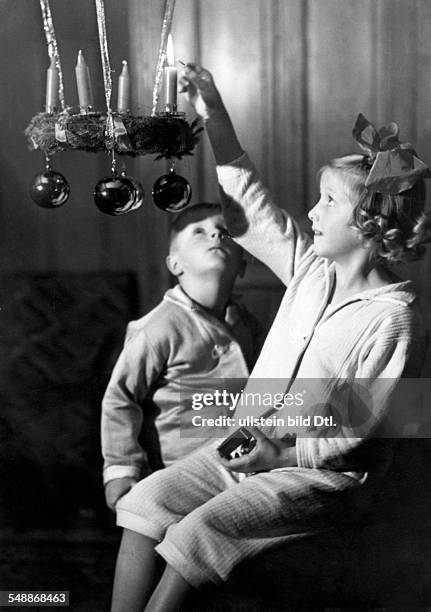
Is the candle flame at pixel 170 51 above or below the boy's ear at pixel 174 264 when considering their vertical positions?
above

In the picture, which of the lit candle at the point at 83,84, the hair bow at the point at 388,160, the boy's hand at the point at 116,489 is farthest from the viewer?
the boy's hand at the point at 116,489

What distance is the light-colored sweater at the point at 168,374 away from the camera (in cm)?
223

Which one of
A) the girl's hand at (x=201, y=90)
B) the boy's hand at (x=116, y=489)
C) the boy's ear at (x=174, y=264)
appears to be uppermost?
the girl's hand at (x=201, y=90)

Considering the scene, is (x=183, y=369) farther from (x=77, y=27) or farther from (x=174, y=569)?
(x=77, y=27)

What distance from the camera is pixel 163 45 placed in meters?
2.20

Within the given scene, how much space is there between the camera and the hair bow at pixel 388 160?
2.05 meters

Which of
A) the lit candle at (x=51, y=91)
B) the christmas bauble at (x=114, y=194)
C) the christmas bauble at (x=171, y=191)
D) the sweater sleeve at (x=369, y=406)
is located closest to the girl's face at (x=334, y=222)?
the sweater sleeve at (x=369, y=406)

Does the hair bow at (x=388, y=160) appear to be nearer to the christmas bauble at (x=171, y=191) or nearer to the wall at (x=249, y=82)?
the wall at (x=249, y=82)

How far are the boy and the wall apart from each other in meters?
0.06

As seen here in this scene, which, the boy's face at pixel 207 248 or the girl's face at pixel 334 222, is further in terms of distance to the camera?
the boy's face at pixel 207 248

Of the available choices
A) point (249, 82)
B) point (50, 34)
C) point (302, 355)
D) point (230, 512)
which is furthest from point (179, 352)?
point (50, 34)

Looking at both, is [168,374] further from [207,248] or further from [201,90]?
[201,90]

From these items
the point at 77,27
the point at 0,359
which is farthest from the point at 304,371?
the point at 77,27

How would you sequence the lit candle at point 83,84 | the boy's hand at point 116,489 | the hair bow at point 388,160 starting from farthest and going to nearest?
the boy's hand at point 116,489 < the lit candle at point 83,84 < the hair bow at point 388,160
